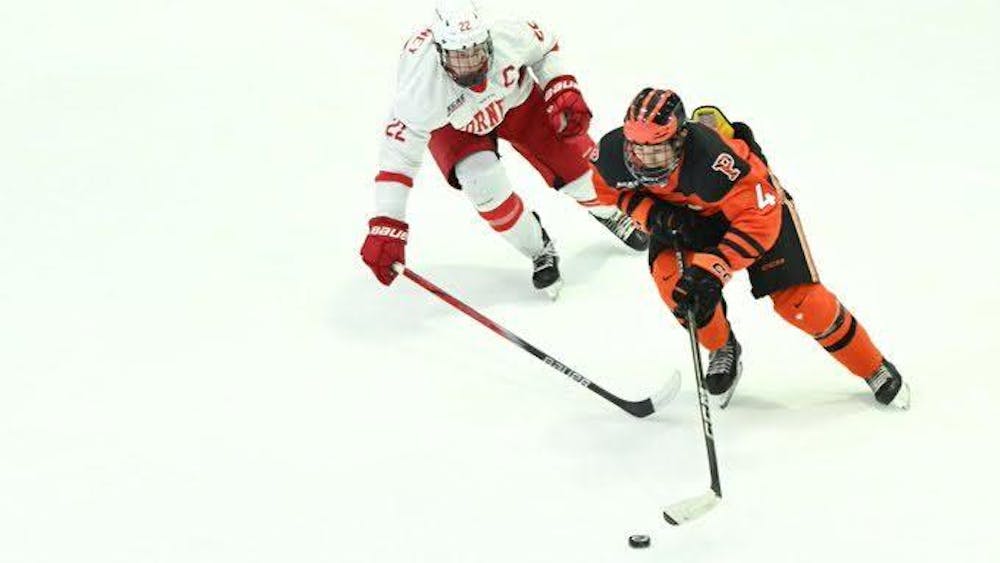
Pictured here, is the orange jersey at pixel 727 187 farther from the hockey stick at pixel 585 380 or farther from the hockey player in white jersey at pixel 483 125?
the hockey player in white jersey at pixel 483 125

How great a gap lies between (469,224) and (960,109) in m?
2.08

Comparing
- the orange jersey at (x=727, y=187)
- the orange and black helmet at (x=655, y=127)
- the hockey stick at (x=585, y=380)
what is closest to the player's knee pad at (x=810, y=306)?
the orange jersey at (x=727, y=187)

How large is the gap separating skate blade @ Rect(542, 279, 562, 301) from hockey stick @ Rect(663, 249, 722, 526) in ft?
3.49

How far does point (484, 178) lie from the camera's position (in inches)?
170

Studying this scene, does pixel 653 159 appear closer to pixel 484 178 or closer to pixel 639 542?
pixel 639 542

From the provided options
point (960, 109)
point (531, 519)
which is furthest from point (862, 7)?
point (531, 519)

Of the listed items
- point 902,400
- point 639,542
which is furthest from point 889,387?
point 639,542

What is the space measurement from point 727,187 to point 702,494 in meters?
0.77

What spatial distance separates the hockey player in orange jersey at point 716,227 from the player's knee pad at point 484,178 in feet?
2.53

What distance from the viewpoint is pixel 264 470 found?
3488 mm

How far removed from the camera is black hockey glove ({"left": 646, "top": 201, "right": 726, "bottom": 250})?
3.50m

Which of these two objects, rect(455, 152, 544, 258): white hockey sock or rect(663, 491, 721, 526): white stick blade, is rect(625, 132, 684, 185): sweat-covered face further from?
rect(455, 152, 544, 258): white hockey sock

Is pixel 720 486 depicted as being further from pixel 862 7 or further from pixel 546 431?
pixel 862 7

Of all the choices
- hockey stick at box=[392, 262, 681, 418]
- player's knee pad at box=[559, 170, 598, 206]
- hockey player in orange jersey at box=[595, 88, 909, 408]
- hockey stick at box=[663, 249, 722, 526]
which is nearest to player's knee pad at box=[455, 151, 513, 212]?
player's knee pad at box=[559, 170, 598, 206]
